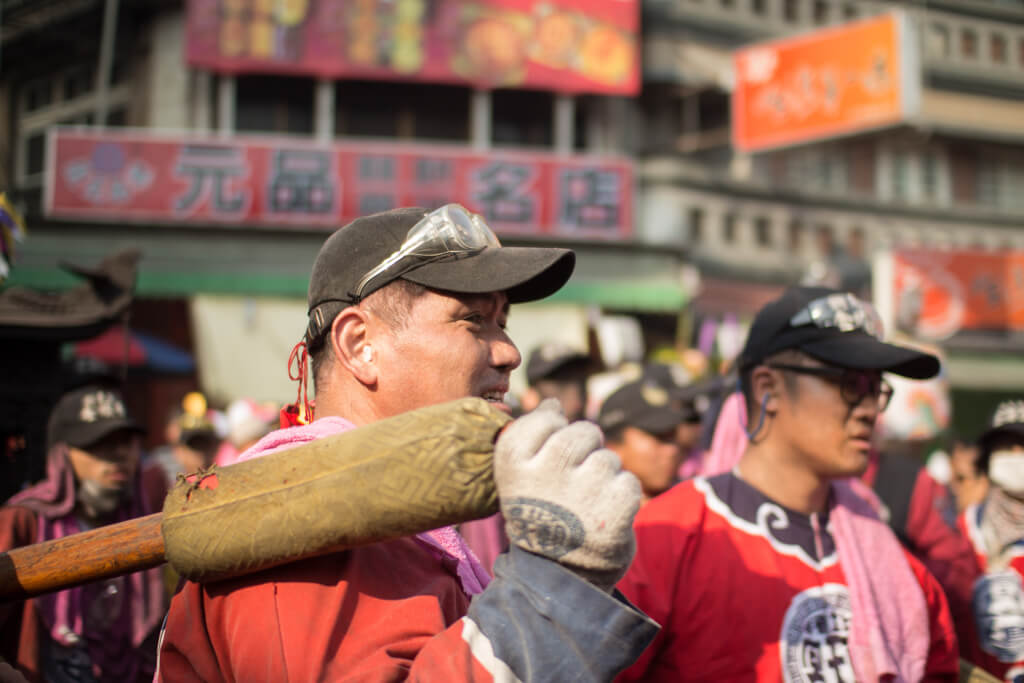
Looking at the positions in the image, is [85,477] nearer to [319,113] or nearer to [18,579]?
[18,579]

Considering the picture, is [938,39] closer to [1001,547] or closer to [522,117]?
[522,117]

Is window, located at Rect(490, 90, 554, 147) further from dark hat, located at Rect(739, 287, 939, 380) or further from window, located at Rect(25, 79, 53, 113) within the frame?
dark hat, located at Rect(739, 287, 939, 380)

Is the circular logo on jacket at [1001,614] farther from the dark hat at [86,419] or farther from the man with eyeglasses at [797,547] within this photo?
the dark hat at [86,419]

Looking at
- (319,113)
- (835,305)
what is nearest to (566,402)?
(835,305)

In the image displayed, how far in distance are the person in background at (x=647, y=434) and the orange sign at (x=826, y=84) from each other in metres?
10.8

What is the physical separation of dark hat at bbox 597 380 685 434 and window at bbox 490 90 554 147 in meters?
11.9

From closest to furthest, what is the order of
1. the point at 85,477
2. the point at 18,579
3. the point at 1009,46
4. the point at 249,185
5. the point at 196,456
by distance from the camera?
the point at 18,579, the point at 85,477, the point at 196,456, the point at 249,185, the point at 1009,46

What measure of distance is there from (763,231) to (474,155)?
6.23 m

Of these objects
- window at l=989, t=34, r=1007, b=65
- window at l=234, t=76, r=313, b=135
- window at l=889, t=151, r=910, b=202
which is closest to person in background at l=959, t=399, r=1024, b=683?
window at l=234, t=76, r=313, b=135

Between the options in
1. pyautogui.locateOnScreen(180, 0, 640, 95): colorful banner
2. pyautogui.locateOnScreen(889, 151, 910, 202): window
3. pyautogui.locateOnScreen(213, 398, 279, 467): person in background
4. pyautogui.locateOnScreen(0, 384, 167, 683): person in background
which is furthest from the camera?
pyautogui.locateOnScreen(889, 151, 910, 202): window

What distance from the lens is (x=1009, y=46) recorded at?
22.2 metres

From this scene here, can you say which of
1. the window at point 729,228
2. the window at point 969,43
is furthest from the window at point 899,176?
the window at point 729,228

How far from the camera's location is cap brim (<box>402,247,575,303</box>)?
5.65 ft

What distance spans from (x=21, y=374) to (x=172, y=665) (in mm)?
3905
